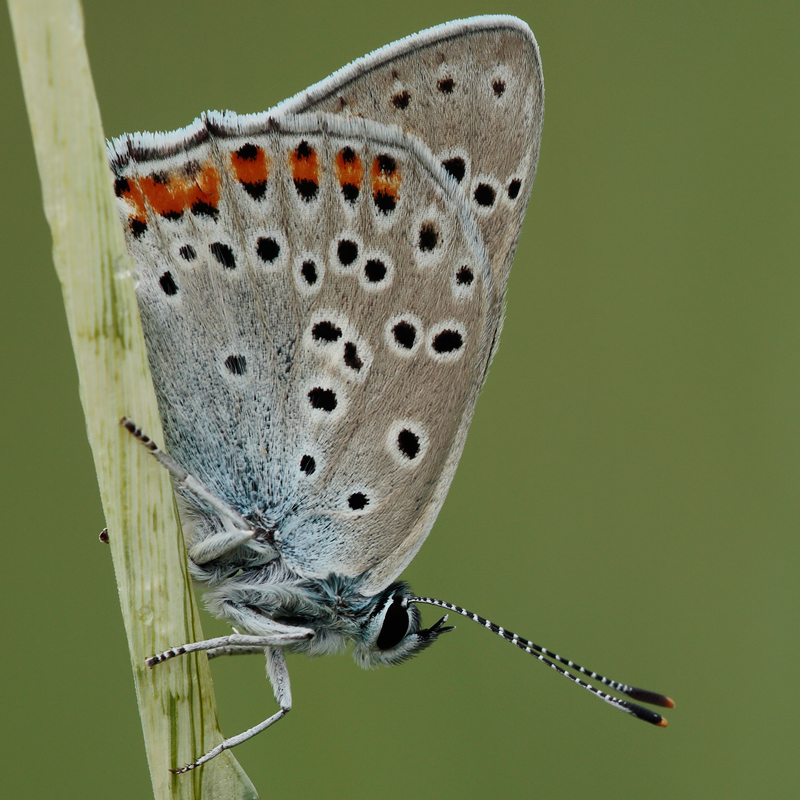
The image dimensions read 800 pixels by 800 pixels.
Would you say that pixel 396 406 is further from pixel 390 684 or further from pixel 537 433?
pixel 537 433

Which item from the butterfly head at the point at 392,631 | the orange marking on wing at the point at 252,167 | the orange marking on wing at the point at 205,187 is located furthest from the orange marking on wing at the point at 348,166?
the butterfly head at the point at 392,631

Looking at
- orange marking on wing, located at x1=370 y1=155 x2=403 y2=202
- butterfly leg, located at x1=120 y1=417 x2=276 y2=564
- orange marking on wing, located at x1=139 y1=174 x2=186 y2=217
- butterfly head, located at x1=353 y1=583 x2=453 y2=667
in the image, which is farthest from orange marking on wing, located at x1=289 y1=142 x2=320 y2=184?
butterfly head, located at x1=353 y1=583 x2=453 y2=667

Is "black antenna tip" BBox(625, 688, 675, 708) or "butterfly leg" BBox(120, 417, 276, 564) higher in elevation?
"butterfly leg" BBox(120, 417, 276, 564)

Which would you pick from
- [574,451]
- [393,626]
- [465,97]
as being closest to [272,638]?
[393,626]

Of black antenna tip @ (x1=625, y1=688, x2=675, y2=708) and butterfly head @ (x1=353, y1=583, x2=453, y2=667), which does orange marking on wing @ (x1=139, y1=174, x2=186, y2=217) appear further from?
black antenna tip @ (x1=625, y1=688, x2=675, y2=708)

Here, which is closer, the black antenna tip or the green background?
the black antenna tip

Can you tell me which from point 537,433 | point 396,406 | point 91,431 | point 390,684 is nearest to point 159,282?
point 396,406
